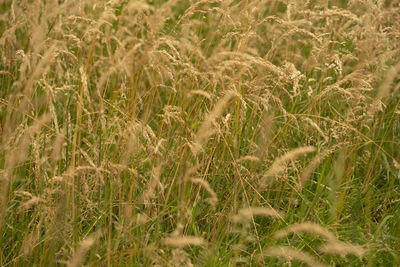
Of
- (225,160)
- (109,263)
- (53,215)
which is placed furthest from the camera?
(225,160)

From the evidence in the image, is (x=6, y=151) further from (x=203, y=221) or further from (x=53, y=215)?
(x=203, y=221)

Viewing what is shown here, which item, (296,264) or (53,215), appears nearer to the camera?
(53,215)

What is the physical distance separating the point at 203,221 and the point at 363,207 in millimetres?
911

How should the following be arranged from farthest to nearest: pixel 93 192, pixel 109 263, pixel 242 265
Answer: pixel 93 192, pixel 242 265, pixel 109 263

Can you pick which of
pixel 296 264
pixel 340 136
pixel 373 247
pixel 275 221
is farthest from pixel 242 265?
pixel 340 136

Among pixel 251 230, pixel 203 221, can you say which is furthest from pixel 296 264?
pixel 203 221

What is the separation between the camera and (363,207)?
107 inches

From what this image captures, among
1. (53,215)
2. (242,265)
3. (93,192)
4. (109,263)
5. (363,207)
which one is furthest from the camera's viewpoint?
(363,207)

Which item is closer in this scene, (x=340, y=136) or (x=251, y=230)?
(x=251, y=230)

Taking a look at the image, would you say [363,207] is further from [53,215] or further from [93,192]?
[53,215]

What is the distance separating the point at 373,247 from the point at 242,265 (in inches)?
20.9

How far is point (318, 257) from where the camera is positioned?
214 centimetres

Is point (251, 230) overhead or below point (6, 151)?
below

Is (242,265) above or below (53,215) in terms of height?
below
